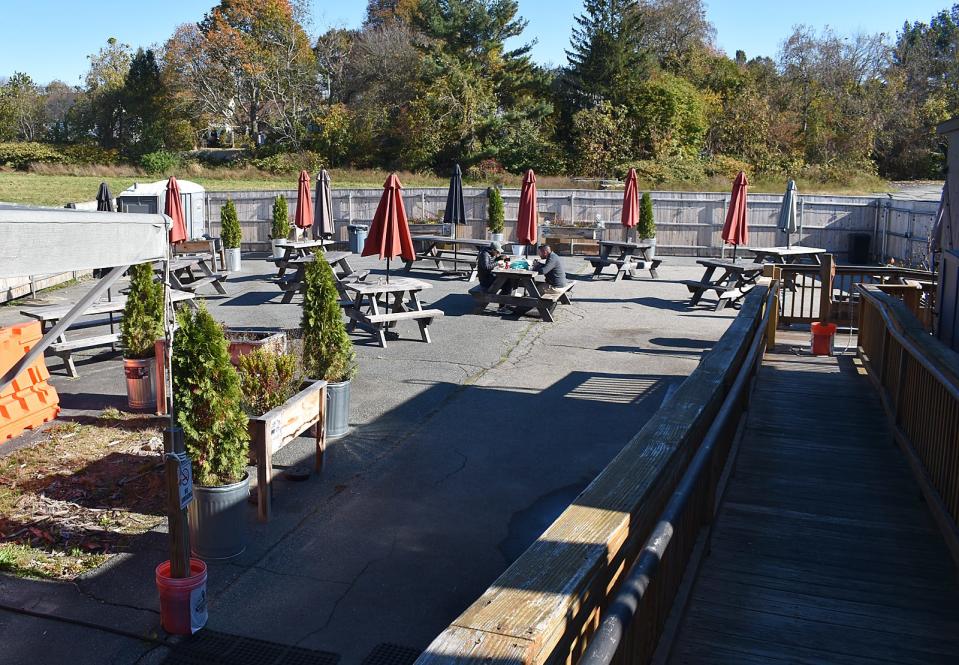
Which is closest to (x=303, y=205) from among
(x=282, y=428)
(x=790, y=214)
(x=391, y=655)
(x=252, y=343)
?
(x=790, y=214)

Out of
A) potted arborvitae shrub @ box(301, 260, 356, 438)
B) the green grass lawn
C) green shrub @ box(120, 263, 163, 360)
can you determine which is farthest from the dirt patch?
the green grass lawn

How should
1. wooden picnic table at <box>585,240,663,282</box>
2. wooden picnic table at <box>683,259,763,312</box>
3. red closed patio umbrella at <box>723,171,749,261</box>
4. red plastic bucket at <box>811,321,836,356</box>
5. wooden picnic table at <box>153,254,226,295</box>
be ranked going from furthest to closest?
wooden picnic table at <box>585,240,663,282</box>
red closed patio umbrella at <box>723,171,749,261</box>
wooden picnic table at <box>153,254,226,295</box>
wooden picnic table at <box>683,259,763,312</box>
red plastic bucket at <box>811,321,836,356</box>

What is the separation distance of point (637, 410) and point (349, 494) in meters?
4.03

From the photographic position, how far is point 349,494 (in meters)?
7.20

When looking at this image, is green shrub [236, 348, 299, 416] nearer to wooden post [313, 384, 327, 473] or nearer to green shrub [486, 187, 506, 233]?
wooden post [313, 384, 327, 473]

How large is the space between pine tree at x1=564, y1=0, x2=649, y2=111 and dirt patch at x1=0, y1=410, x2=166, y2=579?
40627 mm

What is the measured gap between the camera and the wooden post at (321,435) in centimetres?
763

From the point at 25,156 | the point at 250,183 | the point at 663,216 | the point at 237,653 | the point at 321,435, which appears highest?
the point at 25,156

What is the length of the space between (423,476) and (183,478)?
306 cm

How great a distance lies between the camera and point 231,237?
73.3ft

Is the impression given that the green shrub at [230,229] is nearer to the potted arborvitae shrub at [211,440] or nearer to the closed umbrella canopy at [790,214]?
the closed umbrella canopy at [790,214]

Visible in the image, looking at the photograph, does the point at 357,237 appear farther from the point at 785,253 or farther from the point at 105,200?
the point at 785,253

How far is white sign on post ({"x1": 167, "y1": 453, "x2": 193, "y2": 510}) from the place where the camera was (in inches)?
190

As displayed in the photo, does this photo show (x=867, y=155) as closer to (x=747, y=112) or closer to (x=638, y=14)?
(x=747, y=112)
